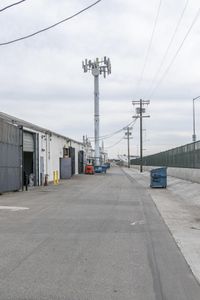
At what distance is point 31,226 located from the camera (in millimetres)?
14141

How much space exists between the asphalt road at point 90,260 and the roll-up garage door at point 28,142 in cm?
2133

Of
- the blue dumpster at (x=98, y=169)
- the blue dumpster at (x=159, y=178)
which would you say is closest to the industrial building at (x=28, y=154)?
the blue dumpster at (x=159, y=178)

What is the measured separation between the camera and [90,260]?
9.35 metres

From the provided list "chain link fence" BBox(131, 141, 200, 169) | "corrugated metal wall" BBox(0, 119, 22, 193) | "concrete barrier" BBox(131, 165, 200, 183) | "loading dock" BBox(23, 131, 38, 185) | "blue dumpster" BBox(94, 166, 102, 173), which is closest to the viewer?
"corrugated metal wall" BBox(0, 119, 22, 193)

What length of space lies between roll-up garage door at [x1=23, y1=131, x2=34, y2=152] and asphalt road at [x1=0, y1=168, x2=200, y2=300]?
840 inches

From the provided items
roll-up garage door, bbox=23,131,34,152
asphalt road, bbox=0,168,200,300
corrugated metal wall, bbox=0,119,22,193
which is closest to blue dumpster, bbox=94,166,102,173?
roll-up garage door, bbox=23,131,34,152

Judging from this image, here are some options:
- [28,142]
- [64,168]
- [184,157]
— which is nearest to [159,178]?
[184,157]

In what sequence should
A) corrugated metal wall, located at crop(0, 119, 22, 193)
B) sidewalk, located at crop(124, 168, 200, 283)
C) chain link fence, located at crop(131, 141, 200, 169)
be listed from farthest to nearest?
chain link fence, located at crop(131, 141, 200, 169)
corrugated metal wall, located at crop(0, 119, 22, 193)
sidewalk, located at crop(124, 168, 200, 283)

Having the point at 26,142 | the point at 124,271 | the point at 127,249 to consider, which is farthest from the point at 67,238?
the point at 26,142

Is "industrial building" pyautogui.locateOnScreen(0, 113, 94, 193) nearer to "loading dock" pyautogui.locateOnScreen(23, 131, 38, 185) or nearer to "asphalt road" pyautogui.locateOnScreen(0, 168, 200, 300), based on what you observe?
"loading dock" pyautogui.locateOnScreen(23, 131, 38, 185)

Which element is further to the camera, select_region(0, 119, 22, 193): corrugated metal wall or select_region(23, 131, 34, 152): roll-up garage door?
select_region(23, 131, 34, 152): roll-up garage door

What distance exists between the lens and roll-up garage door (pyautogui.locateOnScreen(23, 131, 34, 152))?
37562 mm

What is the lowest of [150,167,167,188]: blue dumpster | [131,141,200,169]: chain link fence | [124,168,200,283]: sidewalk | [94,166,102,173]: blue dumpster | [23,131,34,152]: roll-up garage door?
[124,168,200,283]: sidewalk

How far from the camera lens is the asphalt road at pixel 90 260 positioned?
7.12m
